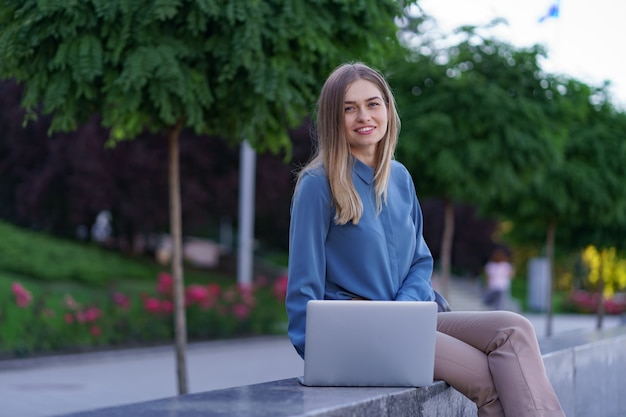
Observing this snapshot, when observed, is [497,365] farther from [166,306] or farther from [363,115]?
[166,306]

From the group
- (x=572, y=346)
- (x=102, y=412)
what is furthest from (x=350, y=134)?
(x=572, y=346)

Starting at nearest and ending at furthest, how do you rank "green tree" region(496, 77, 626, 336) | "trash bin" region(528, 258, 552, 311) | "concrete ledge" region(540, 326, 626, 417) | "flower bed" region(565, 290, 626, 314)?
"concrete ledge" region(540, 326, 626, 417)
"green tree" region(496, 77, 626, 336)
"flower bed" region(565, 290, 626, 314)
"trash bin" region(528, 258, 552, 311)

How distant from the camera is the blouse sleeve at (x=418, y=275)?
4.16m

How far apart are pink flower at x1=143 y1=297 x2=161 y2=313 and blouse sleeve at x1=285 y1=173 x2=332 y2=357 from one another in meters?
14.0

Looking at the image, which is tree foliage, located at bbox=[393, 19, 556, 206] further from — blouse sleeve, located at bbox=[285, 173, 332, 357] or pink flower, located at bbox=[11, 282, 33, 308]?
blouse sleeve, located at bbox=[285, 173, 332, 357]

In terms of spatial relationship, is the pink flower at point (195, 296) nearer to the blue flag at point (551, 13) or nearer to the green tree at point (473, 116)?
the green tree at point (473, 116)

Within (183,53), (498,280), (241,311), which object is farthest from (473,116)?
(498,280)

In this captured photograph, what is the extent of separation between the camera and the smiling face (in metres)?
4.18

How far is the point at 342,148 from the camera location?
4117 mm

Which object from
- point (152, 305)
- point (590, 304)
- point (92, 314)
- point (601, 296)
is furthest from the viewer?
point (590, 304)

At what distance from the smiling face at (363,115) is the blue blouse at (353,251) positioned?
0.10 m

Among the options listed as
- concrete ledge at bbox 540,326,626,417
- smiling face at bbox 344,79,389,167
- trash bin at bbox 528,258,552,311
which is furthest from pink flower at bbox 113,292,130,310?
trash bin at bbox 528,258,552,311

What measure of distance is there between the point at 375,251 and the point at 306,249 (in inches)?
11.9

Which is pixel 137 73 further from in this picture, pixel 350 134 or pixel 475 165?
pixel 475 165
